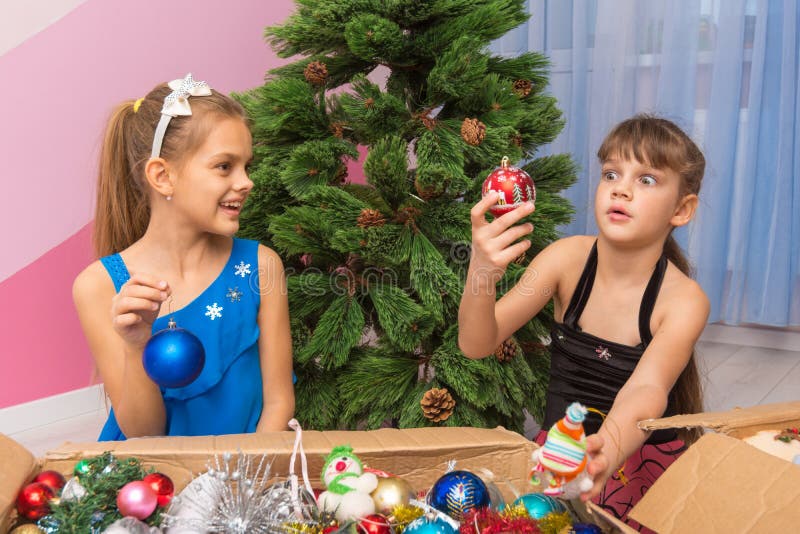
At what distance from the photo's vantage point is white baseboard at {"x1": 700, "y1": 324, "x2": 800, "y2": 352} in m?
2.76

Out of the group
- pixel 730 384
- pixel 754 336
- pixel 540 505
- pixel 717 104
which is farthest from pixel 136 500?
pixel 754 336

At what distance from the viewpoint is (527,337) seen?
4.74ft

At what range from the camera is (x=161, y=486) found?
2.20ft

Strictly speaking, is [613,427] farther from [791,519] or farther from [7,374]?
[7,374]

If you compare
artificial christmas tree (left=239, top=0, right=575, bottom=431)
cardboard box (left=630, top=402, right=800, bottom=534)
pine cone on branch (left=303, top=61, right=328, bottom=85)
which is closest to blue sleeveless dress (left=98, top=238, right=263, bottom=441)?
artificial christmas tree (left=239, top=0, right=575, bottom=431)

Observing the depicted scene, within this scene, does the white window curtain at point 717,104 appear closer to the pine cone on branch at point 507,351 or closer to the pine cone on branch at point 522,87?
the pine cone on branch at point 522,87

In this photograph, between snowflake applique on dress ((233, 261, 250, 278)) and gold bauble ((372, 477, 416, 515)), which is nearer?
gold bauble ((372, 477, 416, 515))

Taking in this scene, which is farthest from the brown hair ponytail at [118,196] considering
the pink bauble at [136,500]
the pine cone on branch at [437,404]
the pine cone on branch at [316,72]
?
the pink bauble at [136,500]

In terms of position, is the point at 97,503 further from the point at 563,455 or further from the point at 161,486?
the point at 563,455

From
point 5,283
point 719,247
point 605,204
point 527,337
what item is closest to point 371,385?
point 527,337

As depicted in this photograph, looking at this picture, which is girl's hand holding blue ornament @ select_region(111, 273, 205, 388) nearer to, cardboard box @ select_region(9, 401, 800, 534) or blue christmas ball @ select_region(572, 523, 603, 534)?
cardboard box @ select_region(9, 401, 800, 534)

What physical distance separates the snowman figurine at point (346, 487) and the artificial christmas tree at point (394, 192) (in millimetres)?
571

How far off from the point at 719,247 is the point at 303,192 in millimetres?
1765

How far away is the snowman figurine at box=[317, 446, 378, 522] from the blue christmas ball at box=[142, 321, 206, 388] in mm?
203
